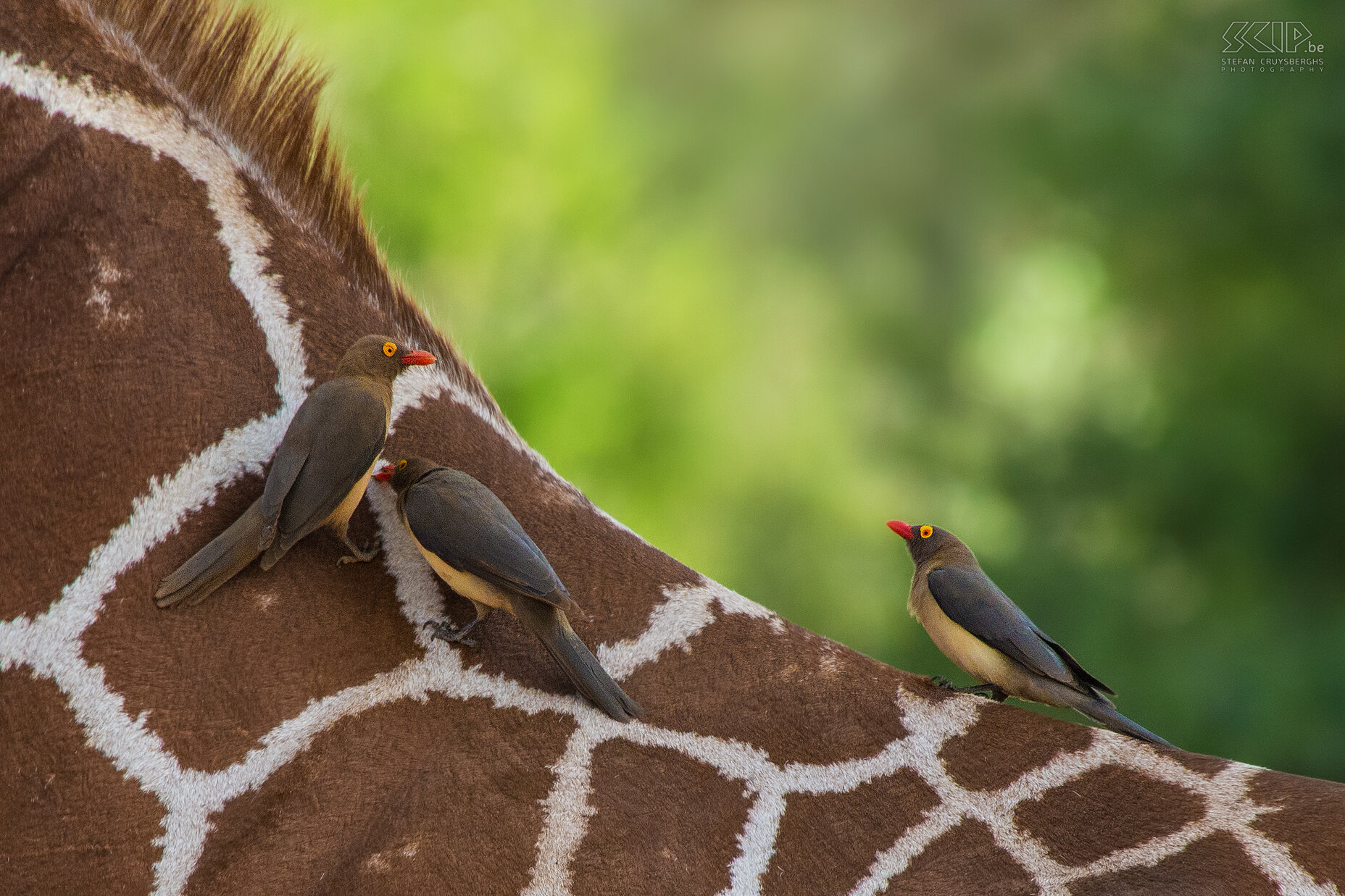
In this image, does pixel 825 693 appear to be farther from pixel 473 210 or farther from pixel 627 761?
pixel 473 210

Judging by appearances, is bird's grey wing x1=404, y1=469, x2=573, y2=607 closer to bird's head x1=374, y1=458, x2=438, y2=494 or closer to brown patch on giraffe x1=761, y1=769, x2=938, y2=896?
bird's head x1=374, y1=458, x2=438, y2=494

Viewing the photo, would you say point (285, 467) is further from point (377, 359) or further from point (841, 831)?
point (841, 831)

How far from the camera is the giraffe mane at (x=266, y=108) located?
1020 mm

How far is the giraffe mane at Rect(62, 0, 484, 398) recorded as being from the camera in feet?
3.34

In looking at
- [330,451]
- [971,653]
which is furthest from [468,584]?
[971,653]

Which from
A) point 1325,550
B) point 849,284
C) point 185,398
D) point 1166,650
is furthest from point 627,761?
point 849,284

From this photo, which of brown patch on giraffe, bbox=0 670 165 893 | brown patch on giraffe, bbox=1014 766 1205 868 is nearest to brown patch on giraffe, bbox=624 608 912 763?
brown patch on giraffe, bbox=1014 766 1205 868

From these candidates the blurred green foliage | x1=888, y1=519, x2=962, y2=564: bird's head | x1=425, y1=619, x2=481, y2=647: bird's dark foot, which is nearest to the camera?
x1=425, y1=619, x2=481, y2=647: bird's dark foot

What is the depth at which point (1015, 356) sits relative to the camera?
3994 mm

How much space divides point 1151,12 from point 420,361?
12.4 ft

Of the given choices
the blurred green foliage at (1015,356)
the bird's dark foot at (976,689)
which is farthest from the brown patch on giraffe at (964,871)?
the blurred green foliage at (1015,356)

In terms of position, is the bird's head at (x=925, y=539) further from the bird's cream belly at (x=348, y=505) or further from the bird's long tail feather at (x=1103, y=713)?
the bird's cream belly at (x=348, y=505)

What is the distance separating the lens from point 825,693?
Result: 3.12ft

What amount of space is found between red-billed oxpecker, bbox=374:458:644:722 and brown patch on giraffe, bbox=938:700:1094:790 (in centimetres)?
25
